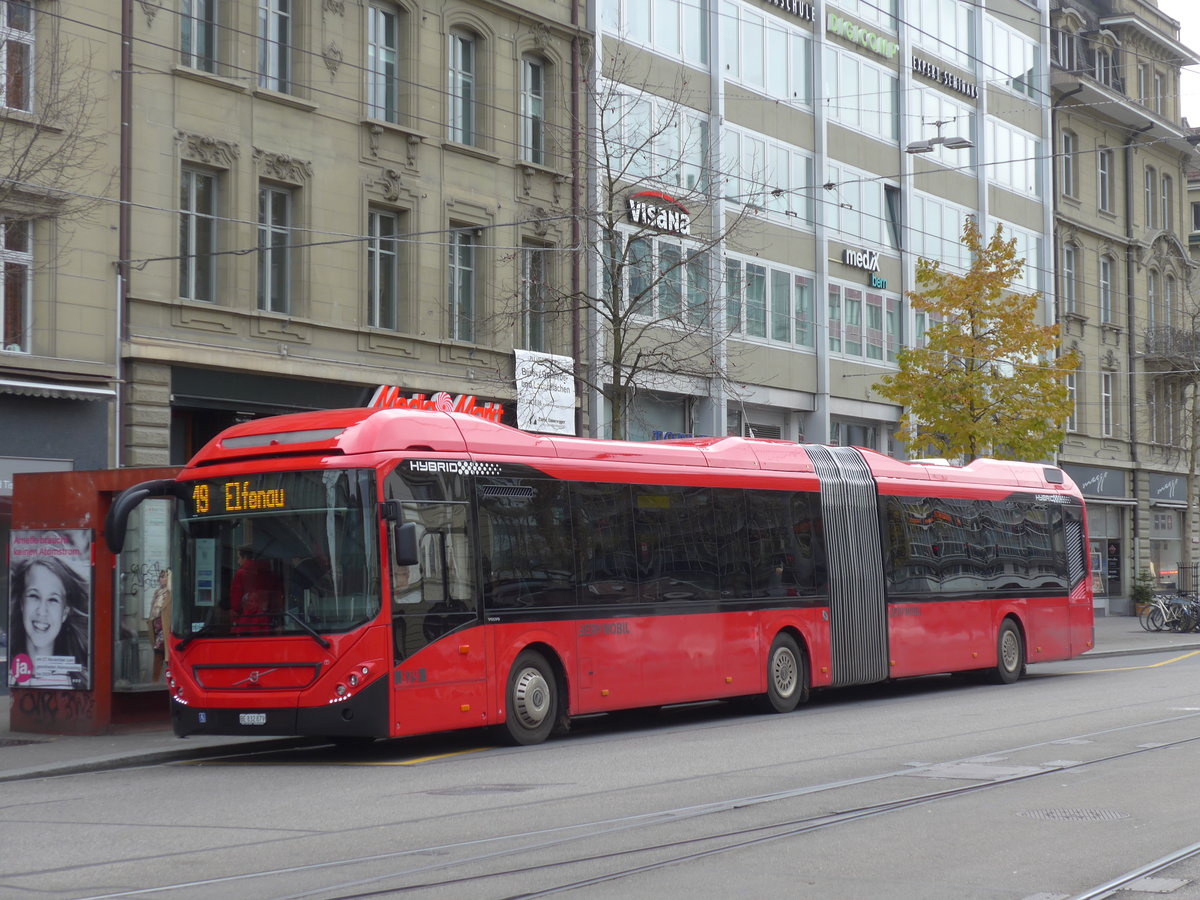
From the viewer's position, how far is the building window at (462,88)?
28047 millimetres

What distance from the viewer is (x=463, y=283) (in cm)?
2834

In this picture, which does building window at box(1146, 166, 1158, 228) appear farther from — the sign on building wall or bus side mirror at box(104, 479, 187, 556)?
bus side mirror at box(104, 479, 187, 556)

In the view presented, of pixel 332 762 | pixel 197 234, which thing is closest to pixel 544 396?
pixel 197 234

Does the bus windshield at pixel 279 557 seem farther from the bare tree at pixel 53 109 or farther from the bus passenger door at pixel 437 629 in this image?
the bare tree at pixel 53 109

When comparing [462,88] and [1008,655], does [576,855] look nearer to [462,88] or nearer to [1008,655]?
[1008,655]

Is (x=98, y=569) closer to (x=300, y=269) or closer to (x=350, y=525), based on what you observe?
(x=350, y=525)

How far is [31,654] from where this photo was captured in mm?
17094

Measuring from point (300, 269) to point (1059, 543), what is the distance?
1252cm

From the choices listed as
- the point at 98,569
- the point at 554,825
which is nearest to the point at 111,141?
the point at 98,569

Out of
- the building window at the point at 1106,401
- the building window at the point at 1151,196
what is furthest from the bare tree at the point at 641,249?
the building window at the point at 1151,196

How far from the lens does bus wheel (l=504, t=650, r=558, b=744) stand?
50.8ft

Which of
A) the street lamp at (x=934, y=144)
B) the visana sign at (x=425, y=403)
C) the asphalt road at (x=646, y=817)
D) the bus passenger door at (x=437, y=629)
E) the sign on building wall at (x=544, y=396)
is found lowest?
the asphalt road at (x=646, y=817)

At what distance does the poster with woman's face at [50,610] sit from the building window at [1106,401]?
40.2 meters

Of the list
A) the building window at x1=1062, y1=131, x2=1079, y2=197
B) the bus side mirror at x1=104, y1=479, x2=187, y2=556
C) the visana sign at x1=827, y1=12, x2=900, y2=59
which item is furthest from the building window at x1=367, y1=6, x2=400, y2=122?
the building window at x1=1062, y1=131, x2=1079, y2=197
